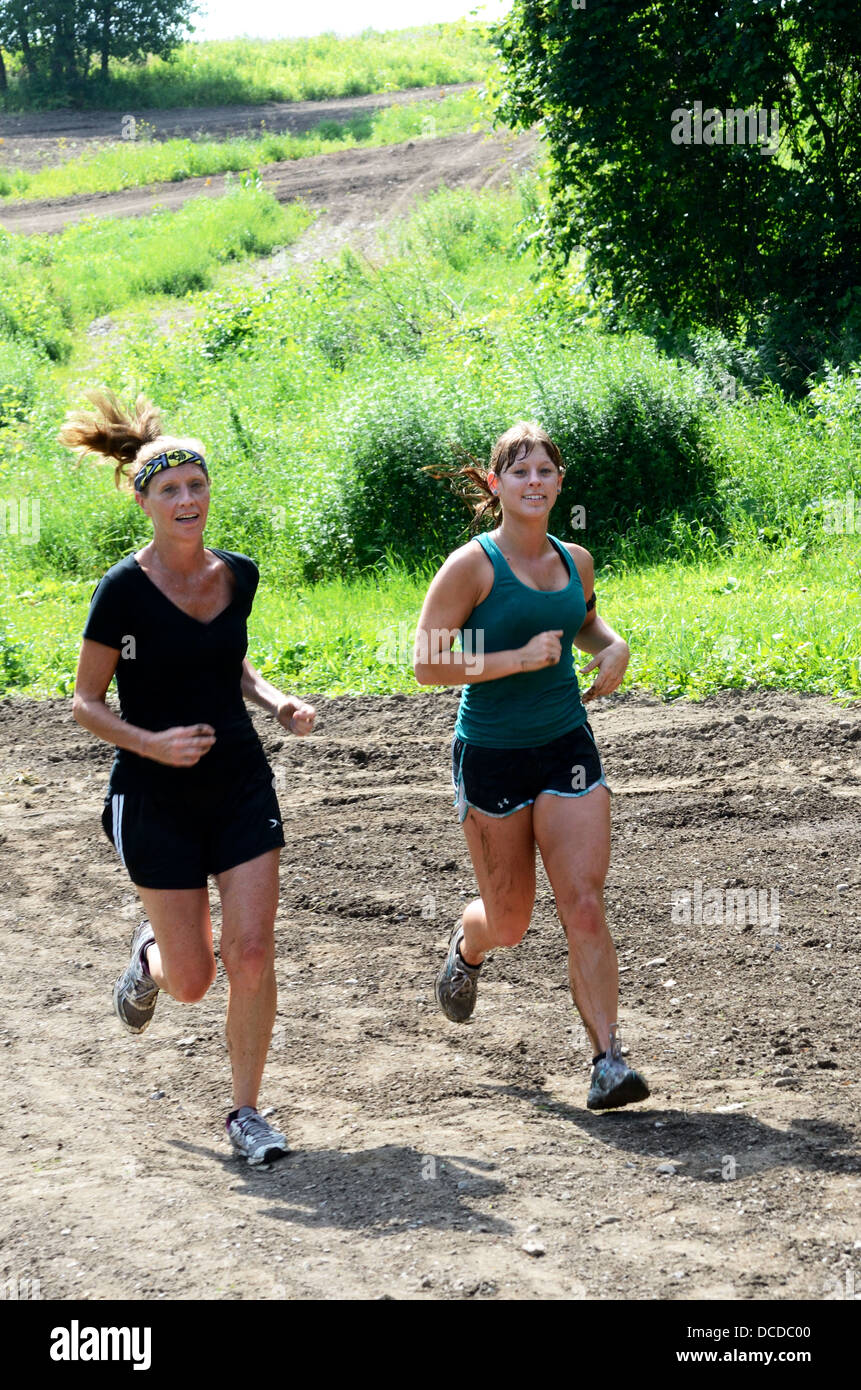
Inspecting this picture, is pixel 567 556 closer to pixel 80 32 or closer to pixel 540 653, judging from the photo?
pixel 540 653

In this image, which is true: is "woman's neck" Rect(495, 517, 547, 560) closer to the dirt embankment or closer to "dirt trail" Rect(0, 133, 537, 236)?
the dirt embankment

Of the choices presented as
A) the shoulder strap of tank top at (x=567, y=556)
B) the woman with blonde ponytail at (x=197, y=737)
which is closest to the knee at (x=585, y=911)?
the woman with blonde ponytail at (x=197, y=737)

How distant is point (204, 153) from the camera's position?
103 ft

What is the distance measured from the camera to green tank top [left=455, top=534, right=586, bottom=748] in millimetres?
4395

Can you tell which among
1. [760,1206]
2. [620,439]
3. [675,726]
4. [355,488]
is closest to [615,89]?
[620,439]

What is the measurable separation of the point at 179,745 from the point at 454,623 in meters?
0.93

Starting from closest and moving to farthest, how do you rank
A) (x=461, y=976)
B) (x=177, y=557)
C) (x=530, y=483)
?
(x=177, y=557) → (x=530, y=483) → (x=461, y=976)

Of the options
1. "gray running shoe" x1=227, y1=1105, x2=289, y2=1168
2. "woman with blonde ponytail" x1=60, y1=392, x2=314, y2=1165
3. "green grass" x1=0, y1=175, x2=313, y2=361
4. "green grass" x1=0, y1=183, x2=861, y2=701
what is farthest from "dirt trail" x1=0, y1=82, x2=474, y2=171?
"gray running shoe" x1=227, y1=1105, x2=289, y2=1168

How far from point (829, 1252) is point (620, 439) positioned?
10.1 m

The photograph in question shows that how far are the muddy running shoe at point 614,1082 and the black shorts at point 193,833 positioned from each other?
1.19m

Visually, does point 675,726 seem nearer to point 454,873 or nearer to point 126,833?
point 454,873

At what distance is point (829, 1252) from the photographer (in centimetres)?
343

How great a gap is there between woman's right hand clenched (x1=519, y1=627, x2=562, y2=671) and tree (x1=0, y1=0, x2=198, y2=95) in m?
38.2

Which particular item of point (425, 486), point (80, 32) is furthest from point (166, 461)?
point (80, 32)
